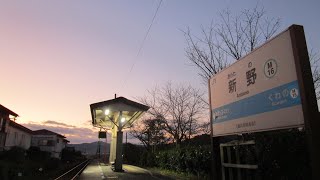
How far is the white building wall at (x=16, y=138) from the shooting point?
122ft

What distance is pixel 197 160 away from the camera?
603 inches

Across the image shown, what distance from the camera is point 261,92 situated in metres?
5.66

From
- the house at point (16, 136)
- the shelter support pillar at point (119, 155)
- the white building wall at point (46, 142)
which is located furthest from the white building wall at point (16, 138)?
the shelter support pillar at point (119, 155)

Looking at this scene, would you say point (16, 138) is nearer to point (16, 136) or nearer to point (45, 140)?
point (16, 136)

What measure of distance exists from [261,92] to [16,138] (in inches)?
1659

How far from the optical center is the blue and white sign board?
4.92 meters

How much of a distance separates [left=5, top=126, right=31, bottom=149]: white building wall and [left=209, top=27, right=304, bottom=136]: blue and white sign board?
117 ft

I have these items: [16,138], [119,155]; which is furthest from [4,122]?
[119,155]

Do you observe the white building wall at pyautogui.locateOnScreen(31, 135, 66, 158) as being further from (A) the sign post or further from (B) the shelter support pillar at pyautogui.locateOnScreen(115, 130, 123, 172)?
(A) the sign post

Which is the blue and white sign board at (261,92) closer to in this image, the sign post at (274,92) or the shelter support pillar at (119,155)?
the sign post at (274,92)

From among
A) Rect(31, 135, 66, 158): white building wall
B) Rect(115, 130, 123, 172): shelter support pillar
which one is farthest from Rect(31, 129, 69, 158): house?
Rect(115, 130, 123, 172): shelter support pillar

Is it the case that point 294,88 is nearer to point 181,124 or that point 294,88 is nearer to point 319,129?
point 319,129

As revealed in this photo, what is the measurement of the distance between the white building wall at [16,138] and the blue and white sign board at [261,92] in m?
35.6

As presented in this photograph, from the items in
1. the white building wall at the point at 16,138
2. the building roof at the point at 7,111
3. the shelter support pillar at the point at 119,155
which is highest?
the building roof at the point at 7,111
